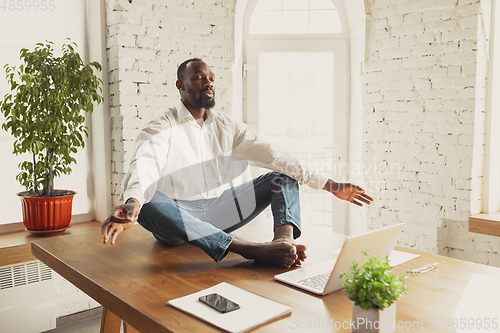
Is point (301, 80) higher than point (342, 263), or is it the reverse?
point (301, 80)

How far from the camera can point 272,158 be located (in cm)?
192

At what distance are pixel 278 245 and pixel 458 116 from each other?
176 centimetres

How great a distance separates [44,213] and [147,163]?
1027 mm

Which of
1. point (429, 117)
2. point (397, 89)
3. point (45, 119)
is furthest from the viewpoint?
point (397, 89)

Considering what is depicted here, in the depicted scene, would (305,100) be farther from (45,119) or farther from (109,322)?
(109,322)

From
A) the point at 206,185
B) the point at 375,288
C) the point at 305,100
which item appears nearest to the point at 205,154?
the point at 206,185

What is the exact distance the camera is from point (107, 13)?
8.38 ft

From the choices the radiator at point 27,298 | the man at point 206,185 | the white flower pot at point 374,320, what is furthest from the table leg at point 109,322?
the white flower pot at point 374,320

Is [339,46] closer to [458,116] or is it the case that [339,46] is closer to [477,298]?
[458,116]

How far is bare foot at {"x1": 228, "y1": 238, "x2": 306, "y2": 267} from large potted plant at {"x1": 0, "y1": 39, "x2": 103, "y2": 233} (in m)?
1.33

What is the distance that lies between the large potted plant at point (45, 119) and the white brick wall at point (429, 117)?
1.91 meters

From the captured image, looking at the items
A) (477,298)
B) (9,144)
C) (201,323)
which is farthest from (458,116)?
(9,144)

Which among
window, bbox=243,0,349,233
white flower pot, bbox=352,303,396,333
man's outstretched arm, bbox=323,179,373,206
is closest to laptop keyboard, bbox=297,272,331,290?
white flower pot, bbox=352,303,396,333

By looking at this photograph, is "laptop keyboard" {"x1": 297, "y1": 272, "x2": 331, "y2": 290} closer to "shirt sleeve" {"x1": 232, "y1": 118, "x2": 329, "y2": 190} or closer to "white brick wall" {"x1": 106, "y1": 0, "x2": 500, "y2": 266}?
"shirt sleeve" {"x1": 232, "y1": 118, "x2": 329, "y2": 190}
